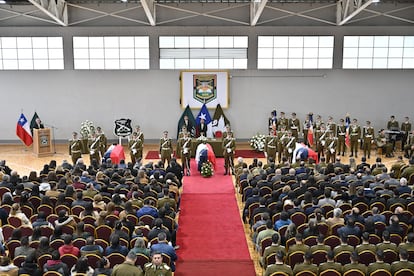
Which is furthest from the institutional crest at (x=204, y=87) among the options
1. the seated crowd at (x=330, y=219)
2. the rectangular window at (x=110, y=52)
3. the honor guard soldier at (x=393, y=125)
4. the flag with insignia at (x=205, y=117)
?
the seated crowd at (x=330, y=219)

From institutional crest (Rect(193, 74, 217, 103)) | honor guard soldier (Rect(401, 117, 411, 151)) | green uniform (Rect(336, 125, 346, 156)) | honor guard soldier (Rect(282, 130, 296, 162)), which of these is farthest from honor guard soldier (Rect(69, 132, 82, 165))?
honor guard soldier (Rect(401, 117, 411, 151))

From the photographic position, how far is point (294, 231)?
971cm

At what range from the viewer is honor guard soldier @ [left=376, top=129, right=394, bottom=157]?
900 inches

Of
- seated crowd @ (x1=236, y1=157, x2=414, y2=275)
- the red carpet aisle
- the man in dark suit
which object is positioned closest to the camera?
seated crowd @ (x1=236, y1=157, x2=414, y2=275)

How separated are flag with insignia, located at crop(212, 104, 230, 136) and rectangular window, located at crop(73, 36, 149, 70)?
4.69 metres

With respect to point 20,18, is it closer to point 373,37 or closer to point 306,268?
point 373,37

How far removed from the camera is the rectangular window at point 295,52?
25.8m

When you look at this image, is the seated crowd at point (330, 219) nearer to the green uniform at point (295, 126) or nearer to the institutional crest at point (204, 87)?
the green uniform at point (295, 126)

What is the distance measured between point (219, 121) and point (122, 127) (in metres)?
5.37

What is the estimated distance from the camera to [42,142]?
2308 cm

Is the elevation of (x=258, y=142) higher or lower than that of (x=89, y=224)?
higher

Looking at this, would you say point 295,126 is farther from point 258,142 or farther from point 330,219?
point 330,219

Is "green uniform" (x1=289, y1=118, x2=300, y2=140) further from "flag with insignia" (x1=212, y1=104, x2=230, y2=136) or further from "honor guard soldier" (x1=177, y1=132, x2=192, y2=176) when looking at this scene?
"honor guard soldier" (x1=177, y1=132, x2=192, y2=176)

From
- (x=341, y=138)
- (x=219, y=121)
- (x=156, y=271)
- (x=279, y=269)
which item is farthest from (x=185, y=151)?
(x=156, y=271)
